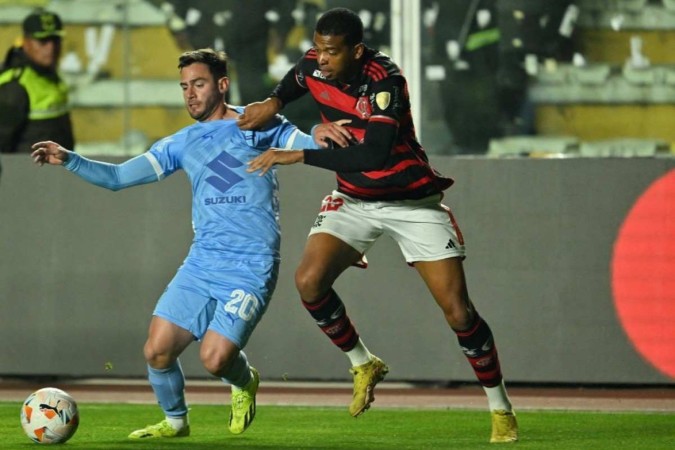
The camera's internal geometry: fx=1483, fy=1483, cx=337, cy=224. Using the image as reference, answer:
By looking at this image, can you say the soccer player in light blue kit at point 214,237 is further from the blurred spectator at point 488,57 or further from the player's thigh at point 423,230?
the blurred spectator at point 488,57

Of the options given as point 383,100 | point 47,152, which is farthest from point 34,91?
point 383,100

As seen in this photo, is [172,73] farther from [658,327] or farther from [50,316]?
[658,327]

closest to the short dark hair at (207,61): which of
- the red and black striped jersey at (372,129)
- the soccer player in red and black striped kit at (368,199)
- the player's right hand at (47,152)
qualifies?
the soccer player in red and black striped kit at (368,199)

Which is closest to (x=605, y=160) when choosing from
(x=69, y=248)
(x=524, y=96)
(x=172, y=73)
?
(x=524, y=96)

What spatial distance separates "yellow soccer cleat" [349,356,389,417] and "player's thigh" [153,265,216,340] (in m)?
0.86

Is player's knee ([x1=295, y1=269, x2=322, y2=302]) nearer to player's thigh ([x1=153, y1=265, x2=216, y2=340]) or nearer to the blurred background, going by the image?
player's thigh ([x1=153, y1=265, x2=216, y2=340])

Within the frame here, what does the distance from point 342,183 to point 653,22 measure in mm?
3549

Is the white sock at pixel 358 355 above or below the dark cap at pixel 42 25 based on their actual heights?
below

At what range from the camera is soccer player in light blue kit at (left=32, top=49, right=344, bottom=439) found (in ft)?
24.6

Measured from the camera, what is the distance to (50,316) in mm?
11078

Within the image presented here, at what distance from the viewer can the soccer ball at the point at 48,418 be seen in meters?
7.30

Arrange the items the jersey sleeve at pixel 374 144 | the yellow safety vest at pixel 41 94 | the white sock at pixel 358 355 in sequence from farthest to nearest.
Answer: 1. the yellow safety vest at pixel 41 94
2. the white sock at pixel 358 355
3. the jersey sleeve at pixel 374 144

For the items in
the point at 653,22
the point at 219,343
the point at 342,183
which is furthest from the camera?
the point at 653,22

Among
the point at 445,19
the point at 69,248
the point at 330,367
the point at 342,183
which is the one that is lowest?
the point at 330,367
